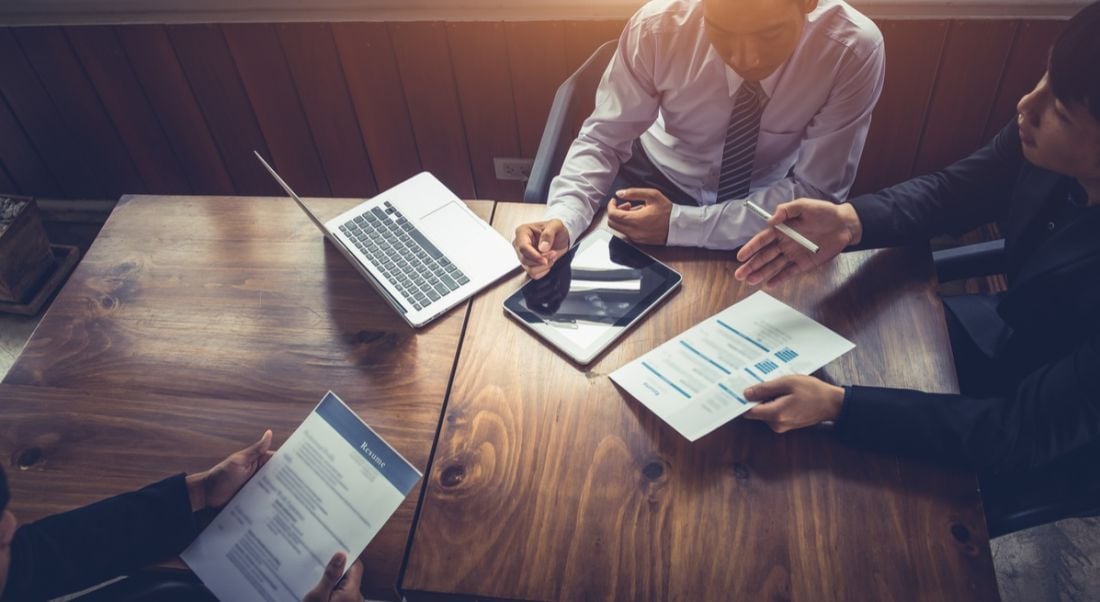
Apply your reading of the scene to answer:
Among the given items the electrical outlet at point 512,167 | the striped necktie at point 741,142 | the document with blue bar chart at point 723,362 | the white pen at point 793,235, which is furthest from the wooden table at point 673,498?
the electrical outlet at point 512,167

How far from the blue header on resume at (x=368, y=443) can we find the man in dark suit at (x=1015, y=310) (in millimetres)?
562

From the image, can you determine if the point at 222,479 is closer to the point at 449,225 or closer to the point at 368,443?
the point at 368,443

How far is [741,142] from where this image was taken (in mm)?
1677

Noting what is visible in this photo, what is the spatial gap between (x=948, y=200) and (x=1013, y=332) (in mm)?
293

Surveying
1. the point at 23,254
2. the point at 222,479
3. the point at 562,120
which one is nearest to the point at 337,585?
the point at 222,479

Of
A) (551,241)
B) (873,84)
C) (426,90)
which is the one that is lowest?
(426,90)

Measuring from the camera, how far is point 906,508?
1079mm

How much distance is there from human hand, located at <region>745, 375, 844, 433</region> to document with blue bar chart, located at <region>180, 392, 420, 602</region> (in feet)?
1.86

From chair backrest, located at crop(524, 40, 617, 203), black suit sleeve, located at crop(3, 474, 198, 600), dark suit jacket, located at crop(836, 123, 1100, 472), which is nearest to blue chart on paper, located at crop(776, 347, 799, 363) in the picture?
dark suit jacket, located at crop(836, 123, 1100, 472)

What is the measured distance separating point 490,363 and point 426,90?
4.48ft

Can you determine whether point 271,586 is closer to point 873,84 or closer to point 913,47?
point 873,84

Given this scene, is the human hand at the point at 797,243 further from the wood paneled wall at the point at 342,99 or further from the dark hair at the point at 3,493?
the dark hair at the point at 3,493

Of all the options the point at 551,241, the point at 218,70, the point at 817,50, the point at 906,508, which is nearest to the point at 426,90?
the point at 218,70

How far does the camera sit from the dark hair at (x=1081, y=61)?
109cm
